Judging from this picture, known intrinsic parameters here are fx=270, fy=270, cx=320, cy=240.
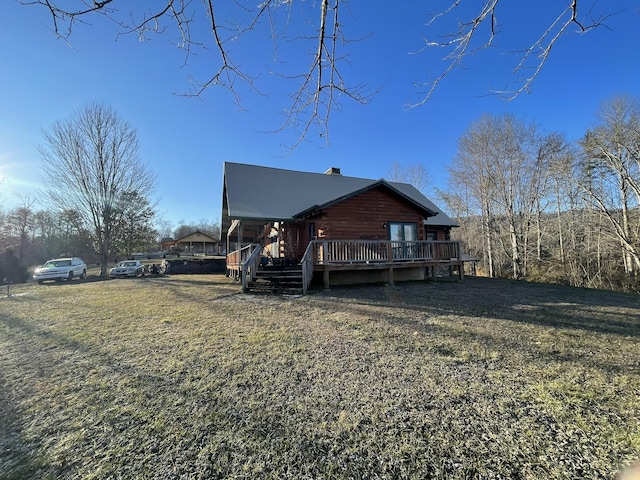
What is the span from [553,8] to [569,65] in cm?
358

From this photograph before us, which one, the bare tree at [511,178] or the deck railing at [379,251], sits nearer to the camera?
the deck railing at [379,251]

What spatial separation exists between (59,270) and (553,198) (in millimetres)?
34840

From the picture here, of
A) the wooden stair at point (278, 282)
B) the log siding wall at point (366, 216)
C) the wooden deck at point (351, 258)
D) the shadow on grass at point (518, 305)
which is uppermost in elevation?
the log siding wall at point (366, 216)

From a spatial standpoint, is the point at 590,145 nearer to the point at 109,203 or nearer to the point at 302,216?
the point at 302,216

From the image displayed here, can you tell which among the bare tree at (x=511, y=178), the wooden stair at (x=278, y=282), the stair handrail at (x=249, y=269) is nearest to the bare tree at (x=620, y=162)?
the bare tree at (x=511, y=178)

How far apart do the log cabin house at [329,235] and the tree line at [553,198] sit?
8.74 metres

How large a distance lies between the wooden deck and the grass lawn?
4076 millimetres

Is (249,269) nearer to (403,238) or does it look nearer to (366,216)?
(366,216)

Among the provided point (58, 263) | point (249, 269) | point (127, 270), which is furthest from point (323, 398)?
point (58, 263)

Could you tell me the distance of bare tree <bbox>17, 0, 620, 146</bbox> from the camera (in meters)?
2.31

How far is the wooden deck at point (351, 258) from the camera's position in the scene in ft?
33.7

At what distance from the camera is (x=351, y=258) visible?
35.1 feet

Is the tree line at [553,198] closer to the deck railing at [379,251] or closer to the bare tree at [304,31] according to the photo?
the deck railing at [379,251]

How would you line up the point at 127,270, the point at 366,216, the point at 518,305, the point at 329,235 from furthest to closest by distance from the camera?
1. the point at 127,270
2. the point at 366,216
3. the point at 329,235
4. the point at 518,305
